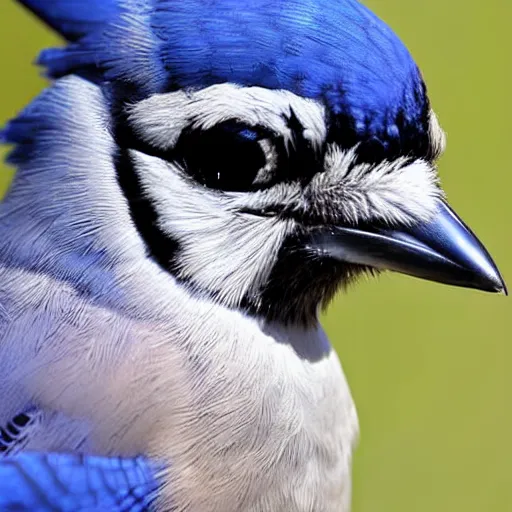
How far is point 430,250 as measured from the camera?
1.30 meters

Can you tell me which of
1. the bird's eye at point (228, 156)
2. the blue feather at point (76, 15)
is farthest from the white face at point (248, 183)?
the blue feather at point (76, 15)

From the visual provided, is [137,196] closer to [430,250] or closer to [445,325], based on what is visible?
[430,250]

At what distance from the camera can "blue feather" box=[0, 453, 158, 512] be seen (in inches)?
49.3

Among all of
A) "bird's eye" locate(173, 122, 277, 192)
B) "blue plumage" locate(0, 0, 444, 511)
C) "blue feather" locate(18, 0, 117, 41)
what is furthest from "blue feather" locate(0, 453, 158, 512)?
"blue feather" locate(18, 0, 117, 41)

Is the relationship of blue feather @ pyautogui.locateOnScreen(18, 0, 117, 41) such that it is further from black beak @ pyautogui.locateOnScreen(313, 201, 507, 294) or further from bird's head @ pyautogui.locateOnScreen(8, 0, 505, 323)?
black beak @ pyautogui.locateOnScreen(313, 201, 507, 294)

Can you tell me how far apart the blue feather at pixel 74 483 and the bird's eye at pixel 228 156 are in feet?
1.12

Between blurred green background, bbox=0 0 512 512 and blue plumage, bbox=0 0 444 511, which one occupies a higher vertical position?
blue plumage, bbox=0 0 444 511

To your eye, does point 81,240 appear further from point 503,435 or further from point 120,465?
point 503,435

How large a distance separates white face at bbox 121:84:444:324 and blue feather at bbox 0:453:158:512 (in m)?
0.23

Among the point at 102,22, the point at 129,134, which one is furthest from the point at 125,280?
the point at 102,22

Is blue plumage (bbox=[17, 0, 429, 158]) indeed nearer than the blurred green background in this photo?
Yes

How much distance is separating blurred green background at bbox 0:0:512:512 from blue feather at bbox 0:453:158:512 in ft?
4.80

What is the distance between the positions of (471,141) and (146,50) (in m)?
1.82

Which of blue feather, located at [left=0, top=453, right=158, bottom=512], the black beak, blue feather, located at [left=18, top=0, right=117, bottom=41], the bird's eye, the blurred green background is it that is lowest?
the blurred green background
